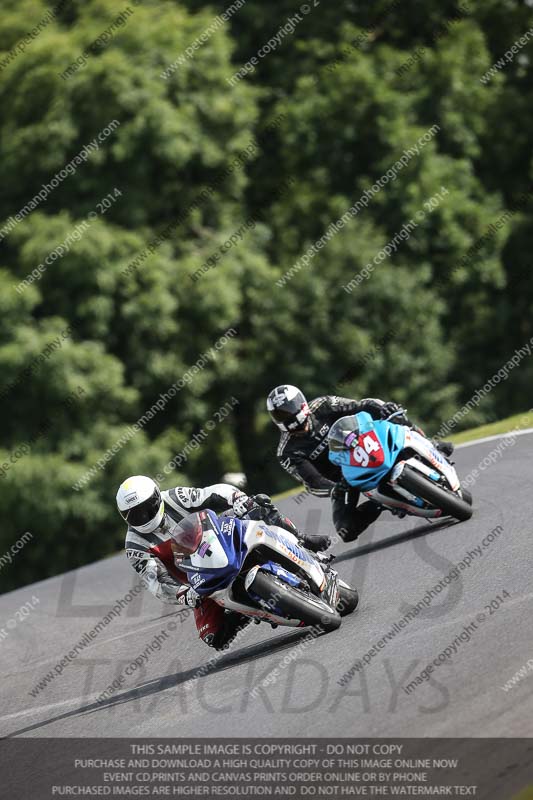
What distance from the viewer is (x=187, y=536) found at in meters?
8.16

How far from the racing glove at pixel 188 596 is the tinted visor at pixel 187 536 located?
1.05 ft

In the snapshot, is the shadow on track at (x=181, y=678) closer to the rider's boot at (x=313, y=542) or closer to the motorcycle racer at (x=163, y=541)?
the motorcycle racer at (x=163, y=541)

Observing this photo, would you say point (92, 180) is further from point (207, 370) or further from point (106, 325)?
point (207, 370)

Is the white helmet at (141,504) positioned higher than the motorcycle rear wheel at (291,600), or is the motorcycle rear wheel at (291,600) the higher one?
the motorcycle rear wheel at (291,600)

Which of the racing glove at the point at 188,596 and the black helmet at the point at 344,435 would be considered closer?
the racing glove at the point at 188,596

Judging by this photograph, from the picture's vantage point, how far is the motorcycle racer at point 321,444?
1064 cm

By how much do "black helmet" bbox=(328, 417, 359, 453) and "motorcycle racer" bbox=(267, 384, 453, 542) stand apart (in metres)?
0.45

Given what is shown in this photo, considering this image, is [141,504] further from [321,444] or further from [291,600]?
[321,444]

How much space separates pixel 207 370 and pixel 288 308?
2.42 meters

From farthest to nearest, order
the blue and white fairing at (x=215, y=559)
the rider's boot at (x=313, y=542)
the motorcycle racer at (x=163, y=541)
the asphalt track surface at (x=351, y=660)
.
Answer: the rider's boot at (x=313, y=542) → the motorcycle racer at (x=163, y=541) → the blue and white fairing at (x=215, y=559) → the asphalt track surface at (x=351, y=660)

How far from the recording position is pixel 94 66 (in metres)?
24.5

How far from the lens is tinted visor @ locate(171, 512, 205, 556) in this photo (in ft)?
26.7

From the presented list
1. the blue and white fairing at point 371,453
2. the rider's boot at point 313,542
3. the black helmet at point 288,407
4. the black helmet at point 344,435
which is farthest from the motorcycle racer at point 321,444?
the rider's boot at point 313,542
